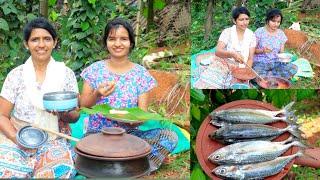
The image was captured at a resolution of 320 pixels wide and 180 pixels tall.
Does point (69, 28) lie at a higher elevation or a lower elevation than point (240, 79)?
higher

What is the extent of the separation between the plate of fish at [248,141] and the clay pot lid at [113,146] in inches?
13.0

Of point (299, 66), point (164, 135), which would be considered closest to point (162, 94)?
point (164, 135)

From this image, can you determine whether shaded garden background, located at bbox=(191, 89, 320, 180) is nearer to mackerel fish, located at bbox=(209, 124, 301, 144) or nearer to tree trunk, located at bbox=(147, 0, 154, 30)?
mackerel fish, located at bbox=(209, 124, 301, 144)

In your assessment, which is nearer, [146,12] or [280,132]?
[280,132]

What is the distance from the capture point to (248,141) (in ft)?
8.21

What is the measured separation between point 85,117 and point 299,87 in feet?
4.09

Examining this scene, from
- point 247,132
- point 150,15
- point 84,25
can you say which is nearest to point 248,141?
point 247,132

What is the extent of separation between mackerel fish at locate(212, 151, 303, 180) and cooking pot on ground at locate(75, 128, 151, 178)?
0.38 meters

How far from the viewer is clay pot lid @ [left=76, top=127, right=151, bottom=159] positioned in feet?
A: 7.49

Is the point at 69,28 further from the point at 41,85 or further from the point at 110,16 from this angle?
the point at 41,85

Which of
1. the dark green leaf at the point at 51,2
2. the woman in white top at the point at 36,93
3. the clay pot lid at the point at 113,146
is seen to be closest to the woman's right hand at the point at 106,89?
the woman in white top at the point at 36,93

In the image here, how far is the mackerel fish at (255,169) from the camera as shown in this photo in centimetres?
240

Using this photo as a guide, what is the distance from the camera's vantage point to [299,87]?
9.87ft

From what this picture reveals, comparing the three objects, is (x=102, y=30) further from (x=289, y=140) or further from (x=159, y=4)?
(x=289, y=140)
